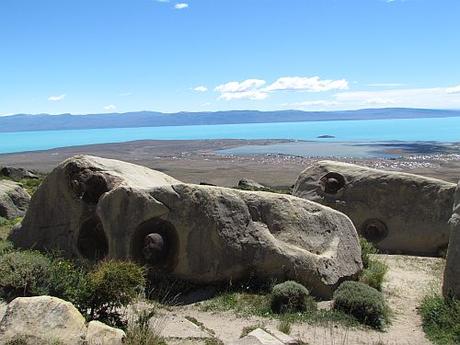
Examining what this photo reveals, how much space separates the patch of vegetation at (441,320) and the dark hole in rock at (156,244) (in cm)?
658

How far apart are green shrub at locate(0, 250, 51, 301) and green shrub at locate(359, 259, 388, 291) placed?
8848 millimetres

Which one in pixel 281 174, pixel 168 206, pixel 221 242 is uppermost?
pixel 168 206

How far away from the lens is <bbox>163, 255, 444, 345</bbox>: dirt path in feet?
38.9

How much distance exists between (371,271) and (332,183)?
23.0ft

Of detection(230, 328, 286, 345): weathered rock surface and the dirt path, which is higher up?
detection(230, 328, 286, 345): weathered rock surface

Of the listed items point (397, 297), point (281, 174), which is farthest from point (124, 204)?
point (281, 174)

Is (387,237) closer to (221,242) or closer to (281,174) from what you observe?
(221,242)

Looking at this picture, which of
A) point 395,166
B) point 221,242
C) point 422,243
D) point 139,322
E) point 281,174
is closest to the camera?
point 139,322

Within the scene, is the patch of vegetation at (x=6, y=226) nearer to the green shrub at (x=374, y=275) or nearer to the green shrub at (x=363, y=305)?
the green shrub at (x=374, y=275)

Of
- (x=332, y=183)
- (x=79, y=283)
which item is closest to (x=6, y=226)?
(x=332, y=183)

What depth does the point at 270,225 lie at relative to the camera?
15812 mm

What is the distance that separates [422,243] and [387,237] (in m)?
1.34

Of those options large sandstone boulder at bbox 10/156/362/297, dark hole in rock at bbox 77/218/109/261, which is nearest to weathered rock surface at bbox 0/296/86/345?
large sandstone boulder at bbox 10/156/362/297

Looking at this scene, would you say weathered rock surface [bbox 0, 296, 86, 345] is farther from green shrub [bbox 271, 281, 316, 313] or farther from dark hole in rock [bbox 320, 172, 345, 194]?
dark hole in rock [bbox 320, 172, 345, 194]
